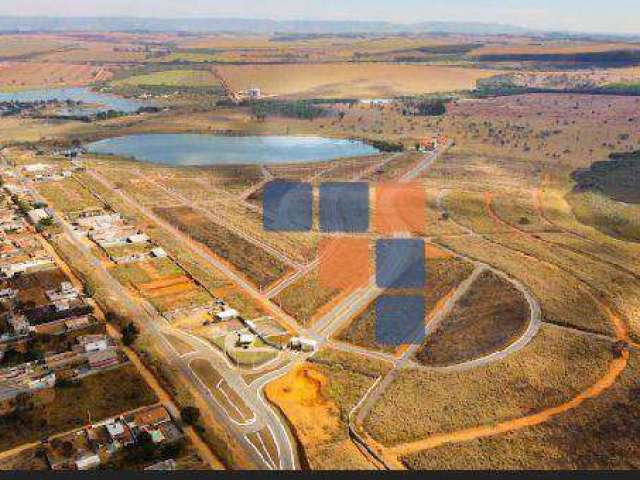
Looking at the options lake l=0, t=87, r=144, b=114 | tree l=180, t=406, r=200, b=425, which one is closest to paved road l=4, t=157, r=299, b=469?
tree l=180, t=406, r=200, b=425

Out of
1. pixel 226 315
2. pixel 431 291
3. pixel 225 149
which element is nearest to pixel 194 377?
pixel 226 315

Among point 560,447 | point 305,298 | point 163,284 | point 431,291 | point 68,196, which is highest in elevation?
point 68,196

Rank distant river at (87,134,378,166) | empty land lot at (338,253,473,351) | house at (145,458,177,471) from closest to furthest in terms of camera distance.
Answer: house at (145,458,177,471) → empty land lot at (338,253,473,351) → distant river at (87,134,378,166)

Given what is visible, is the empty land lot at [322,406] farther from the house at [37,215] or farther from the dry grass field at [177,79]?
the dry grass field at [177,79]

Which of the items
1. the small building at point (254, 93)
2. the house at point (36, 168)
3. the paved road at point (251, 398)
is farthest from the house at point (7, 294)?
the small building at point (254, 93)

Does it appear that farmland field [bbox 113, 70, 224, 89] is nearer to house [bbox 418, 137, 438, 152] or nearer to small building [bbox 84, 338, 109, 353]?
house [bbox 418, 137, 438, 152]

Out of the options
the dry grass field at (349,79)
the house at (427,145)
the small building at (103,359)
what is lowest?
the small building at (103,359)

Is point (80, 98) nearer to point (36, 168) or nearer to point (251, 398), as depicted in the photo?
point (36, 168)
